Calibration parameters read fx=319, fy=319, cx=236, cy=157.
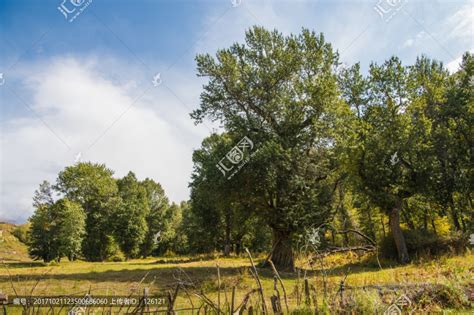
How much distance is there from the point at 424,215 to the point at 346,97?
15.4 meters

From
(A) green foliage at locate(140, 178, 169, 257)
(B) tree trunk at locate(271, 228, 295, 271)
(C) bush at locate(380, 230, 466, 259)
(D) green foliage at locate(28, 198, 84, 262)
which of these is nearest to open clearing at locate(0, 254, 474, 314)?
(C) bush at locate(380, 230, 466, 259)

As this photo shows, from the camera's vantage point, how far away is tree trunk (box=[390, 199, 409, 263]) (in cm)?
2042

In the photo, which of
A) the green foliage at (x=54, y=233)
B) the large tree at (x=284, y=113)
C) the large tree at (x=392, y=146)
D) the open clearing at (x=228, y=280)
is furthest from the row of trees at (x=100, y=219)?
the large tree at (x=392, y=146)

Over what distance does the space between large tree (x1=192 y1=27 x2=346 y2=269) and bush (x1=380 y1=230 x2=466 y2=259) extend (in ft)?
20.5

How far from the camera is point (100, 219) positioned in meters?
46.2

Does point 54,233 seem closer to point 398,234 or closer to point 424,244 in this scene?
point 398,234

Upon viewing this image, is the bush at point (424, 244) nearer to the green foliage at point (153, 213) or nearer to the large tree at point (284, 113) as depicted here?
the large tree at point (284, 113)

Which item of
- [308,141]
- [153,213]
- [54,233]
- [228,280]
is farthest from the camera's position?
[153,213]

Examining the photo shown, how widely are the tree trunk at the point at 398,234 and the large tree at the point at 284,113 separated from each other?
4.99 m

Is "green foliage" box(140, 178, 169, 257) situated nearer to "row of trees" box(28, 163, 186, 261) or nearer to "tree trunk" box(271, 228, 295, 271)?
"row of trees" box(28, 163, 186, 261)

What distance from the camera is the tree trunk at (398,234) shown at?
67.0 ft

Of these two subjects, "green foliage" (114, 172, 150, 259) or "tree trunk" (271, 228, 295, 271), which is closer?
"tree trunk" (271, 228, 295, 271)

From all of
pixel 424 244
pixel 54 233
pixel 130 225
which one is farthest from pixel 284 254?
pixel 130 225

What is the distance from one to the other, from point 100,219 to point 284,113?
36935 millimetres
